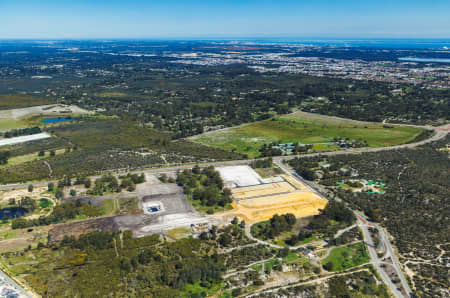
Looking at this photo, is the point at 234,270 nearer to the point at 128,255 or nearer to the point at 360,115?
the point at 128,255

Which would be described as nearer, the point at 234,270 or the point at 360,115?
the point at 234,270

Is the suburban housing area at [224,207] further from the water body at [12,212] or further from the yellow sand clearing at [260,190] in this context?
the yellow sand clearing at [260,190]

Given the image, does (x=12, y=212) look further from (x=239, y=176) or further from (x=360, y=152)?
(x=360, y=152)

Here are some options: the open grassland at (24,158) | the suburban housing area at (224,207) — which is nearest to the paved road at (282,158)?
the suburban housing area at (224,207)

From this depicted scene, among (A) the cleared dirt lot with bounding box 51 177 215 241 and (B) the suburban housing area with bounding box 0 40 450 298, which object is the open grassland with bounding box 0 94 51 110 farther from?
(A) the cleared dirt lot with bounding box 51 177 215 241

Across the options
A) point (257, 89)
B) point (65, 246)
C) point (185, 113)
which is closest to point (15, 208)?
point (65, 246)

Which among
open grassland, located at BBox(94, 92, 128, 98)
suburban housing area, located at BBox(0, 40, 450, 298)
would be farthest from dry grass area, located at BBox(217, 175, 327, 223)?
open grassland, located at BBox(94, 92, 128, 98)
